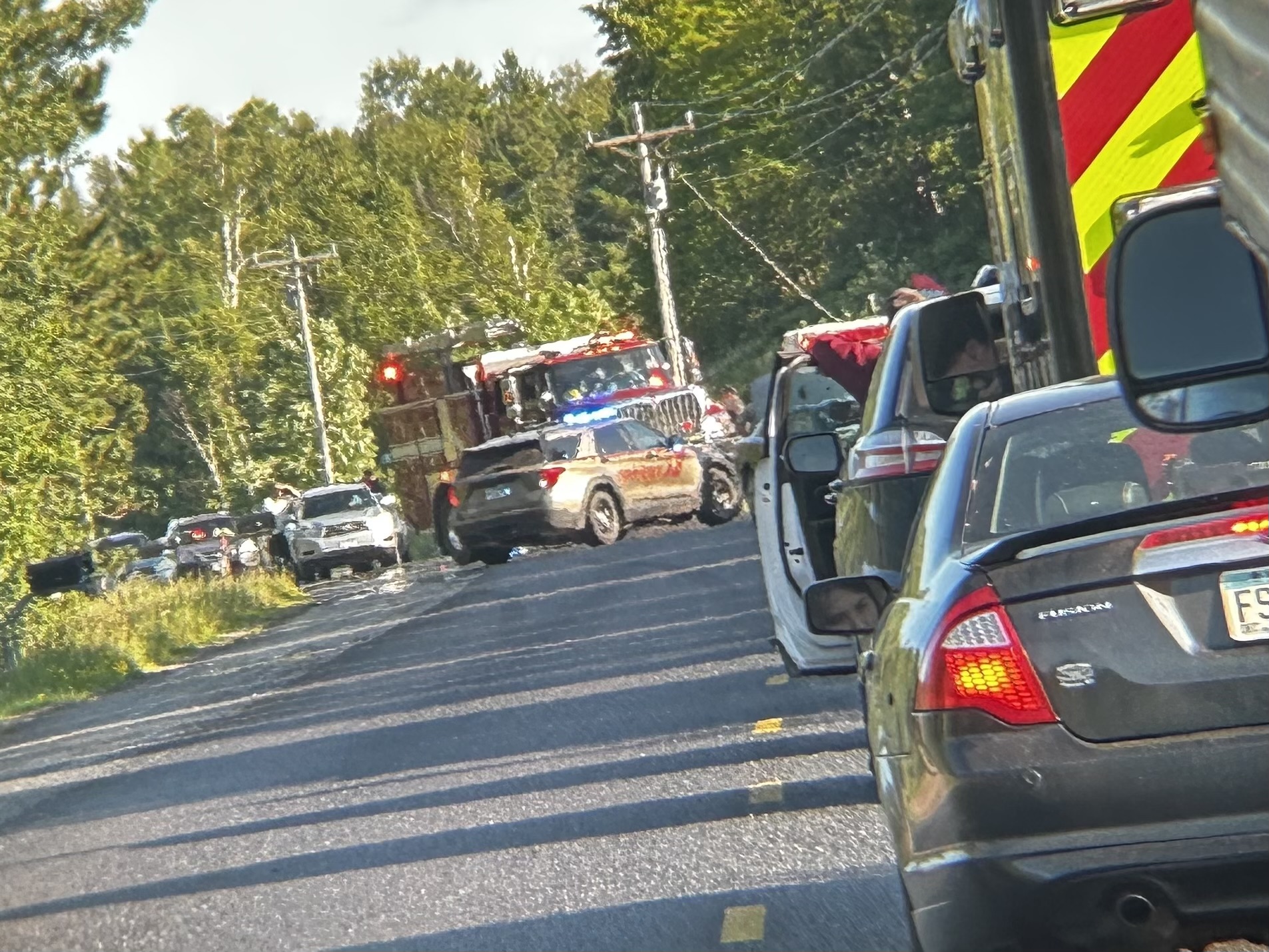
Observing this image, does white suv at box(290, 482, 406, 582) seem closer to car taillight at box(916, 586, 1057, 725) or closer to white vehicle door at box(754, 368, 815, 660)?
white vehicle door at box(754, 368, 815, 660)

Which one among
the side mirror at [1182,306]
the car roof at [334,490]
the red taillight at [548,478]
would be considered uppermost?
the side mirror at [1182,306]

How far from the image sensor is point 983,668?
457cm

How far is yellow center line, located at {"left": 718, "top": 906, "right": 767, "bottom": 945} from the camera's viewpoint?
630 cm

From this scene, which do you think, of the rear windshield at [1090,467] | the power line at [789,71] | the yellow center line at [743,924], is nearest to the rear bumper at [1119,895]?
the rear windshield at [1090,467]

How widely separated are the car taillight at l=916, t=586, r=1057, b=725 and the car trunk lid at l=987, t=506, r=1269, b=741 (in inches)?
1.3

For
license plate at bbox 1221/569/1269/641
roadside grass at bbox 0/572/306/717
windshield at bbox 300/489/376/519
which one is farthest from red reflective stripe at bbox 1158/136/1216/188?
windshield at bbox 300/489/376/519

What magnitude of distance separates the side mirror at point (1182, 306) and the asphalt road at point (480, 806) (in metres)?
2.86

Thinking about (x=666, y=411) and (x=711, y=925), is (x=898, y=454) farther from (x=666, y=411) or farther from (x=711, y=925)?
(x=666, y=411)

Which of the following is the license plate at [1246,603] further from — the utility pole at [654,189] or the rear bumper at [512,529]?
the utility pole at [654,189]

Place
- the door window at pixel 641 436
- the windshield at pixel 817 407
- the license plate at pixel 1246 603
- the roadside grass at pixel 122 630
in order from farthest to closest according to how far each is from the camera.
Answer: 1. the door window at pixel 641 436
2. the roadside grass at pixel 122 630
3. the windshield at pixel 817 407
4. the license plate at pixel 1246 603

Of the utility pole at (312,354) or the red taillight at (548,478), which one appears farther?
the utility pole at (312,354)

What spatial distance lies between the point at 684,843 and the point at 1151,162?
2805mm

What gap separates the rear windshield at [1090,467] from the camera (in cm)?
516

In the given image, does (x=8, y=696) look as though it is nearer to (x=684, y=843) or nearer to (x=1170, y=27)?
(x=684, y=843)
